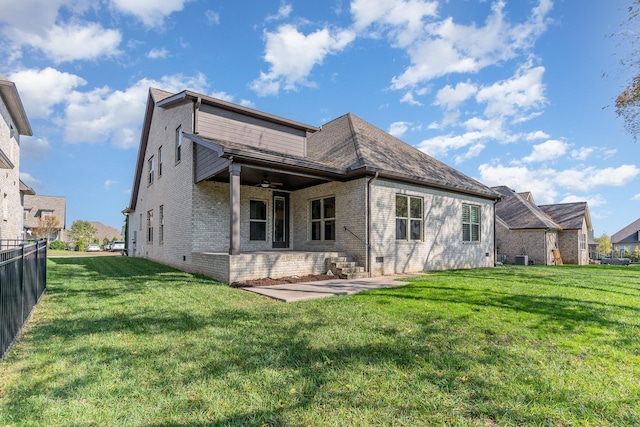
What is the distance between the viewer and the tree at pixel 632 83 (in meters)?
8.09

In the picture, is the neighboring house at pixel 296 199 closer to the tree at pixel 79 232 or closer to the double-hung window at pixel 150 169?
the double-hung window at pixel 150 169

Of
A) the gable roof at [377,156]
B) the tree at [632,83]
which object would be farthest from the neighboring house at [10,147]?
the tree at [632,83]

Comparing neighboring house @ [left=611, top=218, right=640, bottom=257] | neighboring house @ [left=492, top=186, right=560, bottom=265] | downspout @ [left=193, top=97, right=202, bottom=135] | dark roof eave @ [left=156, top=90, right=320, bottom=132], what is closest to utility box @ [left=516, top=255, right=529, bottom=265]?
neighboring house @ [left=492, top=186, right=560, bottom=265]

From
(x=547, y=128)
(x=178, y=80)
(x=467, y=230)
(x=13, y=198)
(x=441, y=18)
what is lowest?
(x=467, y=230)

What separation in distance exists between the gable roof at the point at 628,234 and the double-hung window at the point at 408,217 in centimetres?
5676

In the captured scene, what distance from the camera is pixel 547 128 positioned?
17531 mm

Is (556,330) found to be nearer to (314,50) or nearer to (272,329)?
(272,329)

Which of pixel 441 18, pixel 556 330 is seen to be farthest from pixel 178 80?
pixel 556 330

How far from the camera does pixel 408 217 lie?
11945 mm

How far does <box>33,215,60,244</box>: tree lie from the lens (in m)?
39.7

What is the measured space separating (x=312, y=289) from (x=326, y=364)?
14.6ft

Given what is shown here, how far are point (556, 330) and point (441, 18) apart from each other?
394 inches

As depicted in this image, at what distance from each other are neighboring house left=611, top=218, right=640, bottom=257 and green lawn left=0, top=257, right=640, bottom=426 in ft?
194

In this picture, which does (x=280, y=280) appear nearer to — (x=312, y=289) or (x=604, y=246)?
(x=312, y=289)
